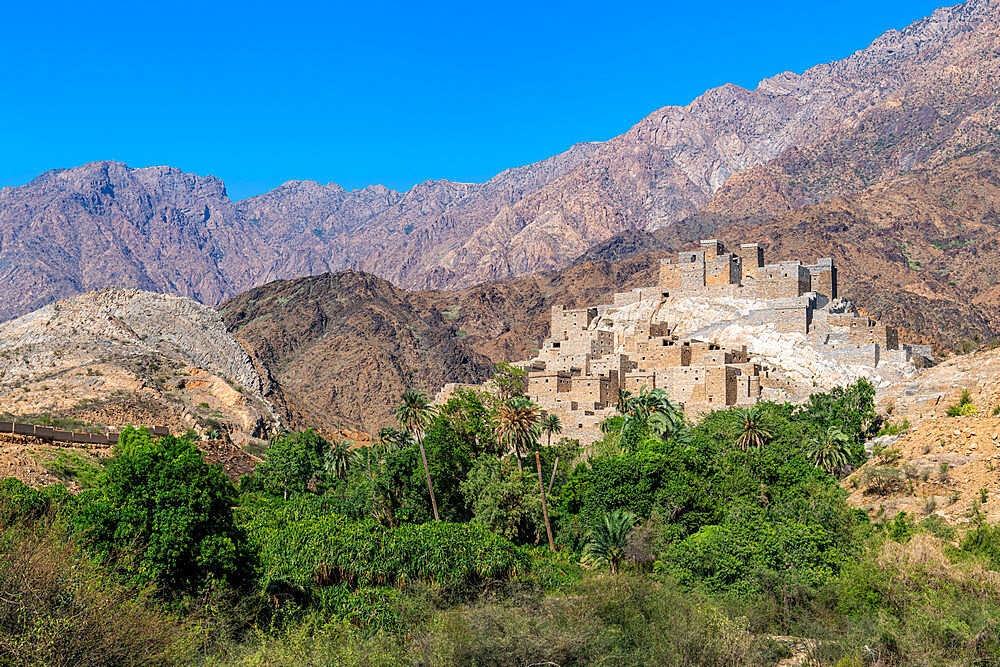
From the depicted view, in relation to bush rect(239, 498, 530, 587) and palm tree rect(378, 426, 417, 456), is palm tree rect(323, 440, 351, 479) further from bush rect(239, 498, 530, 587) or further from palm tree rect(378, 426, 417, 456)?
bush rect(239, 498, 530, 587)

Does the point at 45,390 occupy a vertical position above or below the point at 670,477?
above

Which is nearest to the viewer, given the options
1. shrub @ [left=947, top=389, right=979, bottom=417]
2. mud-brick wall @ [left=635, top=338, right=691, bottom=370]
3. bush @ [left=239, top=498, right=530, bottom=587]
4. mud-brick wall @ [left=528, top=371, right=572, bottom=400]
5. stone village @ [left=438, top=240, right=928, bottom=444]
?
bush @ [left=239, top=498, right=530, bottom=587]

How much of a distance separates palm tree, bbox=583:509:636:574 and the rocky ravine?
2005 inches

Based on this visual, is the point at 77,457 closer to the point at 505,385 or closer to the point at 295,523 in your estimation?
the point at 295,523

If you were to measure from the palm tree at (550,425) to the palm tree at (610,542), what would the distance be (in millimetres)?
23039

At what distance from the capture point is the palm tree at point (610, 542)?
152 feet

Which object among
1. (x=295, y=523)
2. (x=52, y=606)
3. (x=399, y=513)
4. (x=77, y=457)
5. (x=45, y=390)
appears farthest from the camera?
(x=45, y=390)

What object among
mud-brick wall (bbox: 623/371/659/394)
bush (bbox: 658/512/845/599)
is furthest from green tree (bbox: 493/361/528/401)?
bush (bbox: 658/512/845/599)

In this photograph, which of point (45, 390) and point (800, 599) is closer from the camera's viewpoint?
point (800, 599)

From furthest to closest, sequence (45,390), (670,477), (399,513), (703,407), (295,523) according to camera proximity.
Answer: (45,390)
(703,407)
(399,513)
(670,477)
(295,523)

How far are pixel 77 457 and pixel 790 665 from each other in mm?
48544

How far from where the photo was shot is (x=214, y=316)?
410ft

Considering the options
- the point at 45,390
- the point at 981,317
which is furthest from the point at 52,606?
the point at 981,317

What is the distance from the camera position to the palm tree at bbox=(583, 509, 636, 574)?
152ft
